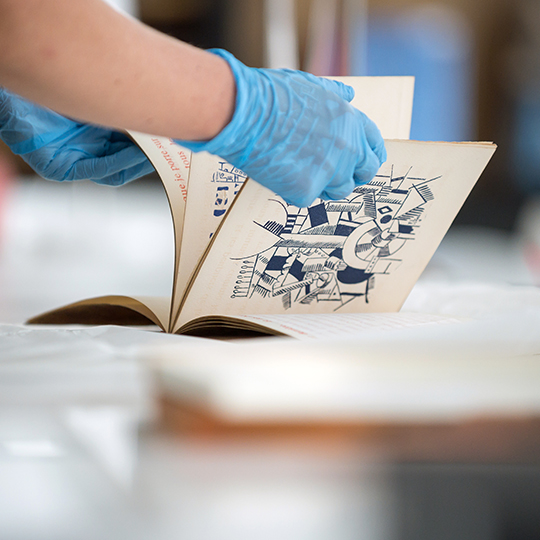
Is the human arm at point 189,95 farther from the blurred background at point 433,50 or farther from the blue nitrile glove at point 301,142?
the blurred background at point 433,50

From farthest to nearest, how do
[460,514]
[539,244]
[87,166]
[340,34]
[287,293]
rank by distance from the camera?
1. [340,34]
2. [539,244]
3. [87,166]
4. [287,293]
5. [460,514]

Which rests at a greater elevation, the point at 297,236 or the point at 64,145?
the point at 64,145

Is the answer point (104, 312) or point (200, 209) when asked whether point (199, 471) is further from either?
point (104, 312)

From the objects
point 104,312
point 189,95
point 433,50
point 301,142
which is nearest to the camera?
point 189,95

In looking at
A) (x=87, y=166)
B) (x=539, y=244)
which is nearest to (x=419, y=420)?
(x=87, y=166)

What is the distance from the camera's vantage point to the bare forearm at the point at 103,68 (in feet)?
1.11

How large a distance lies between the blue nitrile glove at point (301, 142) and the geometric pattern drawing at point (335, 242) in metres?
0.04

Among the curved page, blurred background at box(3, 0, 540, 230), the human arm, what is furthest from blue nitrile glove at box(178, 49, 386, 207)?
blurred background at box(3, 0, 540, 230)

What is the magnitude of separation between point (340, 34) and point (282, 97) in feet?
8.19

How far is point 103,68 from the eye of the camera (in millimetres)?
365

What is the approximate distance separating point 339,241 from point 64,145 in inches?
17.3

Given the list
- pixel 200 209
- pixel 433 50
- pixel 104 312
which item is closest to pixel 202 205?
pixel 200 209

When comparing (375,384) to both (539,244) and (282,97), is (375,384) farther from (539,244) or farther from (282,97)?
(539,244)

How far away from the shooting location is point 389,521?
11.8 inches
